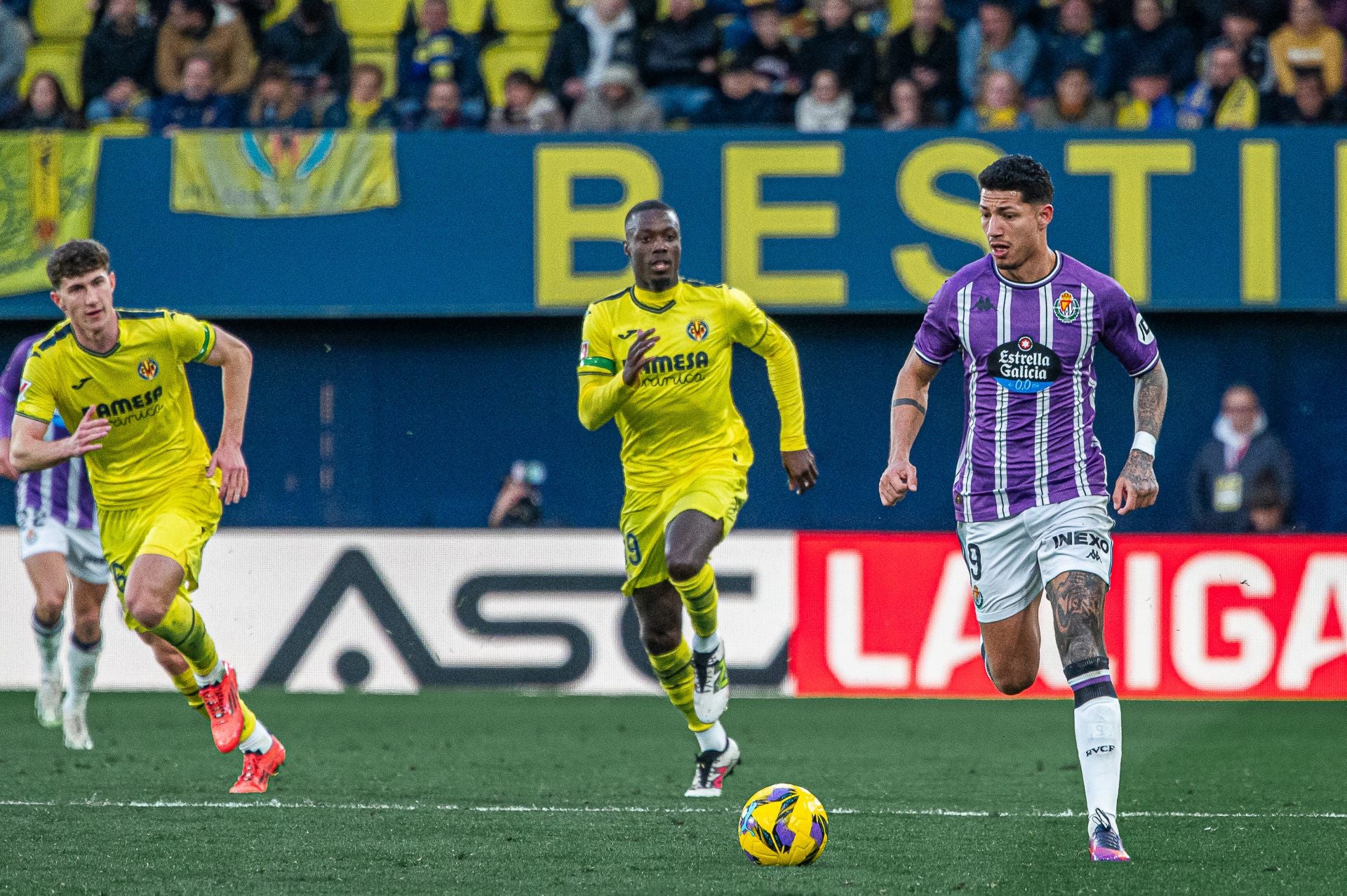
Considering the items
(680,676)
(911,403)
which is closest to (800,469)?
(680,676)

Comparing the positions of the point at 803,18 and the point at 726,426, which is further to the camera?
the point at 803,18

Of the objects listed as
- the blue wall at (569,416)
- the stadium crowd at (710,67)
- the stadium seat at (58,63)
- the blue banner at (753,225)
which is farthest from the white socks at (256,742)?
the stadium seat at (58,63)

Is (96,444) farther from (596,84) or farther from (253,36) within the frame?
(253,36)

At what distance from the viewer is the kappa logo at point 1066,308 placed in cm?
570

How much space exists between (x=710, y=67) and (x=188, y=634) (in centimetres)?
816

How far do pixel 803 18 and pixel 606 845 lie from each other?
33.0 ft

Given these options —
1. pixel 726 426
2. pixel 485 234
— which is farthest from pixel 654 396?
pixel 485 234

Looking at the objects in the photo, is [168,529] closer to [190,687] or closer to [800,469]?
[190,687]

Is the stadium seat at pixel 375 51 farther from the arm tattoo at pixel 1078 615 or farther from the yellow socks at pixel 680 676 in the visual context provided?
the arm tattoo at pixel 1078 615

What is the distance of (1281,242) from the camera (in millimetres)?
13023

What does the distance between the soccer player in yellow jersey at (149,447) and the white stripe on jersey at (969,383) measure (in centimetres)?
265

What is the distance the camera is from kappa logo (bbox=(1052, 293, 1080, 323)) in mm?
5699

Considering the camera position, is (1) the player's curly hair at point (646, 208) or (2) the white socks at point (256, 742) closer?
(1) the player's curly hair at point (646, 208)

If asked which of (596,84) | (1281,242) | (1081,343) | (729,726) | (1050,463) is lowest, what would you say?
(729,726)
